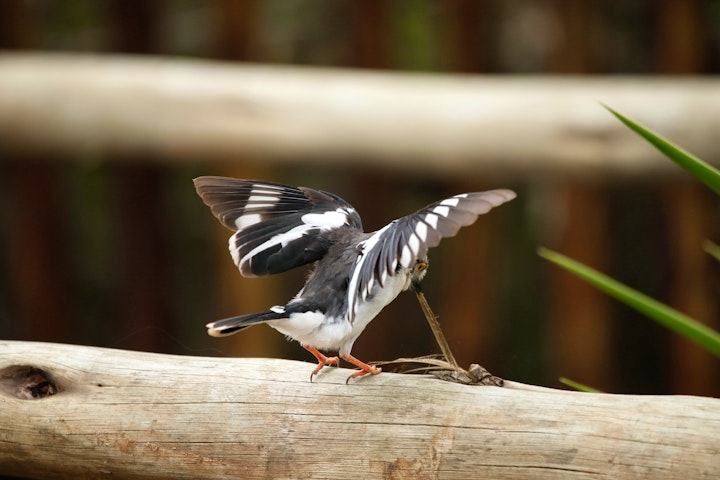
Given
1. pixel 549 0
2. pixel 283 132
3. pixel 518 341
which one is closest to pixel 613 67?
pixel 549 0

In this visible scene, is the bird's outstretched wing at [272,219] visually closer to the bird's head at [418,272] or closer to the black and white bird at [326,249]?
the black and white bird at [326,249]

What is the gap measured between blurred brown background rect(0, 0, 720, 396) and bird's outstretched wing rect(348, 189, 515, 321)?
1.18m

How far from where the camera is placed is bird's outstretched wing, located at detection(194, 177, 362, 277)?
1905 millimetres

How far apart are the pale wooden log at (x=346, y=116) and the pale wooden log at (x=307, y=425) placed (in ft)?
5.40

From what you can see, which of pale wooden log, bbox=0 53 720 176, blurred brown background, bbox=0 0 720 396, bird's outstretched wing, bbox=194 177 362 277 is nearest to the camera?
bird's outstretched wing, bbox=194 177 362 277

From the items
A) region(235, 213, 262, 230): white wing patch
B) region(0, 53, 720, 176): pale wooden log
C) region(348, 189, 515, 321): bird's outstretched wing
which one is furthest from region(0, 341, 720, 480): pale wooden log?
region(0, 53, 720, 176): pale wooden log

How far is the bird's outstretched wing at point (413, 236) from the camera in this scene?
1.49 meters

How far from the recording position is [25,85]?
3.46 m

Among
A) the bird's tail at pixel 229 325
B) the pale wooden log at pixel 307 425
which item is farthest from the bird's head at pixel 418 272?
the bird's tail at pixel 229 325

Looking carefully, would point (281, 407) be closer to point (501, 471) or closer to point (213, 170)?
point (501, 471)

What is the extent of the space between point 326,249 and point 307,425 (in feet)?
1.34

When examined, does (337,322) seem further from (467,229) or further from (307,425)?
(467,229)

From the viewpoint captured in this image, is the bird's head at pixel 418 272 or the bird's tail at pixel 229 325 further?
the bird's head at pixel 418 272

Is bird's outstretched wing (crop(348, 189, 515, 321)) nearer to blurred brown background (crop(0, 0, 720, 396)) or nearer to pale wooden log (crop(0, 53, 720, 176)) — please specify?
blurred brown background (crop(0, 0, 720, 396))
